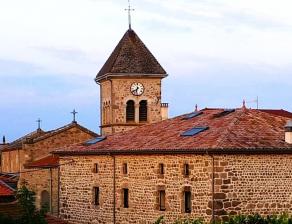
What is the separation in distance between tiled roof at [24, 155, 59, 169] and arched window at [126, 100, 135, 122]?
5.40 meters

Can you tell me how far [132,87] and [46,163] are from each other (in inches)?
308

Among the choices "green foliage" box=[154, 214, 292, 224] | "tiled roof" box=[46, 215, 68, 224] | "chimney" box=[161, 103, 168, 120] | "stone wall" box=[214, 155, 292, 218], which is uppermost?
"chimney" box=[161, 103, 168, 120]

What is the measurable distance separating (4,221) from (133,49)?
85.5ft

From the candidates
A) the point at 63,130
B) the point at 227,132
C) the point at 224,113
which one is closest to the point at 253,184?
the point at 227,132

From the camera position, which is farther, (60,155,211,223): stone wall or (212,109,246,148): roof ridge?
(60,155,211,223): stone wall

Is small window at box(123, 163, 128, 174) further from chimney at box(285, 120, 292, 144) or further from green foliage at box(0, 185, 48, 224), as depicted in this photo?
green foliage at box(0, 185, 48, 224)

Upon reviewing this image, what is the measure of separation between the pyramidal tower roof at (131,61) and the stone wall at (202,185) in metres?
13.9

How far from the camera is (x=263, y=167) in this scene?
115 ft

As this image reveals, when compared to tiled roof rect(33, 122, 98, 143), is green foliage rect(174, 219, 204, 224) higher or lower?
lower

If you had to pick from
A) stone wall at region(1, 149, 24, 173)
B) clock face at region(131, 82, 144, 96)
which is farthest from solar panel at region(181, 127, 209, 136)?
stone wall at region(1, 149, 24, 173)

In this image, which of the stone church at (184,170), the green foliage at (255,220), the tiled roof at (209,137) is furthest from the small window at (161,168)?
the green foliage at (255,220)

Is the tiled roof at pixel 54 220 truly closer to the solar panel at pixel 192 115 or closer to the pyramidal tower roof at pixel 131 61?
the solar panel at pixel 192 115

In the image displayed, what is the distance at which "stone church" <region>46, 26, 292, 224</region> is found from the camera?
34.3 metres

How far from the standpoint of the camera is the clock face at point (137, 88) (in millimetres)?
53838
